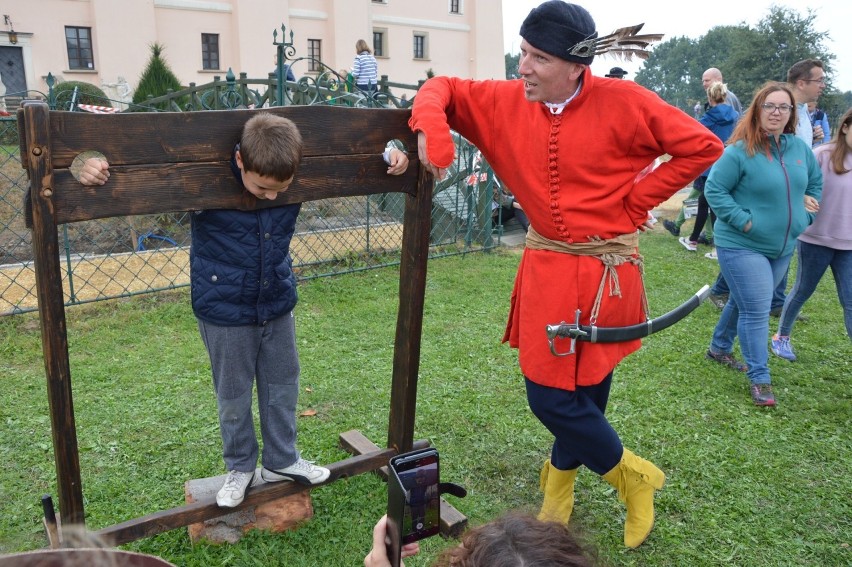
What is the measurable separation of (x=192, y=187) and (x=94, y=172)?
314 mm

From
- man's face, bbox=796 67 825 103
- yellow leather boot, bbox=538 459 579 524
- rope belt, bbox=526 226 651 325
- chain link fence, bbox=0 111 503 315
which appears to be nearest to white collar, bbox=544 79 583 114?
rope belt, bbox=526 226 651 325

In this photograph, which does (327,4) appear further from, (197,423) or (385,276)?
(197,423)

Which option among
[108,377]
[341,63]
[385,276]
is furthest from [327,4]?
[108,377]

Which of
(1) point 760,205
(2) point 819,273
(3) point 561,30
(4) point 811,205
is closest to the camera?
(3) point 561,30

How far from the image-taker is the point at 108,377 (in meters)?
4.30

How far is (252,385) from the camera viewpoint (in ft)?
9.05

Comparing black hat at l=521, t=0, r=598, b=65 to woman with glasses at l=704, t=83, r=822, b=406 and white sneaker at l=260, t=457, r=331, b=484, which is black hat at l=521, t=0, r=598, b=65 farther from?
woman with glasses at l=704, t=83, r=822, b=406

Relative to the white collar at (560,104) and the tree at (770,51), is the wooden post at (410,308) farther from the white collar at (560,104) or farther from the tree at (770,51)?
the tree at (770,51)

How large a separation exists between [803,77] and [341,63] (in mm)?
25945

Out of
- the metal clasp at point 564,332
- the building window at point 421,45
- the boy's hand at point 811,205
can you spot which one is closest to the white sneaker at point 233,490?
the metal clasp at point 564,332

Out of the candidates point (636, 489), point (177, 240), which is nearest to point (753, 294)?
point (636, 489)

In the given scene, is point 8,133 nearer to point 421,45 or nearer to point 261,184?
point 261,184

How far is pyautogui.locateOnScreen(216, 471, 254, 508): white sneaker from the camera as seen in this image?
2.71 metres

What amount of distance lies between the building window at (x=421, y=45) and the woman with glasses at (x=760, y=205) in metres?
31.2
